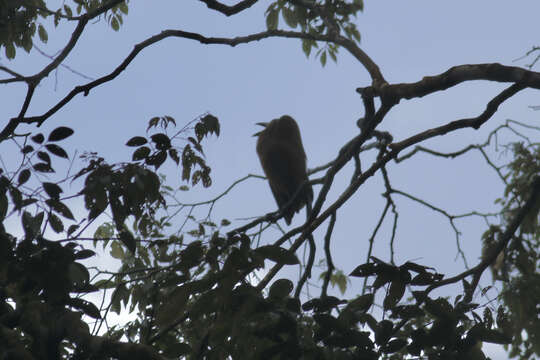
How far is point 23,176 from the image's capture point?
1.88 metres

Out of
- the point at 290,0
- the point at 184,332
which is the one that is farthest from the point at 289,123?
the point at 184,332

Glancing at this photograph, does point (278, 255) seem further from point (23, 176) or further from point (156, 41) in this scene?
point (156, 41)

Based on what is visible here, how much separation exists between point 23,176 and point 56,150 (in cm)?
13

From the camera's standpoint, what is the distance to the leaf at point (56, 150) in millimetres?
1877

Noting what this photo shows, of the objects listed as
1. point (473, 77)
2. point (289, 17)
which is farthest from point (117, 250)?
point (473, 77)

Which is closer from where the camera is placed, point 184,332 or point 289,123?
point 184,332

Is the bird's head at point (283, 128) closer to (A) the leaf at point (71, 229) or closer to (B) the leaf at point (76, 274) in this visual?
(A) the leaf at point (71, 229)

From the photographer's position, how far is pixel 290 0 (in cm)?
402

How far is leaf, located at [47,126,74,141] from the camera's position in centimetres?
186

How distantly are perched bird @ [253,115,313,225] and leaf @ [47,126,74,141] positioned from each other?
2.91m

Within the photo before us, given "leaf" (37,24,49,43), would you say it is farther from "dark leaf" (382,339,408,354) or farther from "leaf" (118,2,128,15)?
"dark leaf" (382,339,408,354)

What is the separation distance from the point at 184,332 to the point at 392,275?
161 centimetres

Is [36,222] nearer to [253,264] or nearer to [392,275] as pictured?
[253,264]

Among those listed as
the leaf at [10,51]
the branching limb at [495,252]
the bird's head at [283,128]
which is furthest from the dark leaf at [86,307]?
the bird's head at [283,128]
